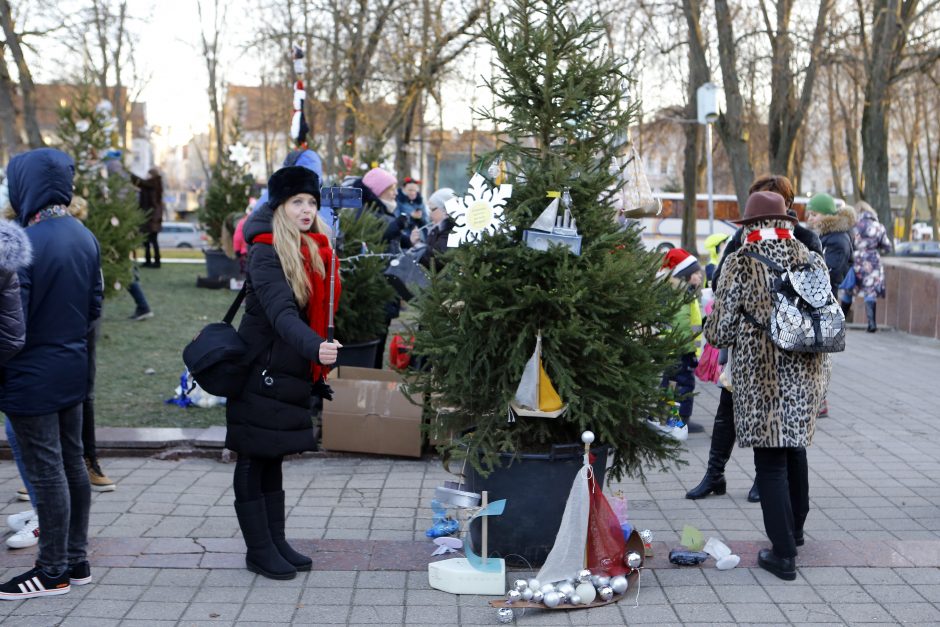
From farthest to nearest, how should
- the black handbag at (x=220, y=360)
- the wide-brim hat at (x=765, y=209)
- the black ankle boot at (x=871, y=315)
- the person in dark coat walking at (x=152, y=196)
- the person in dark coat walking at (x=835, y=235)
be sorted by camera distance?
1. the person in dark coat walking at (x=152, y=196)
2. the black ankle boot at (x=871, y=315)
3. the person in dark coat walking at (x=835, y=235)
4. the wide-brim hat at (x=765, y=209)
5. the black handbag at (x=220, y=360)

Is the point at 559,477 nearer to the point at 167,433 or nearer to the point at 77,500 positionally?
the point at 77,500

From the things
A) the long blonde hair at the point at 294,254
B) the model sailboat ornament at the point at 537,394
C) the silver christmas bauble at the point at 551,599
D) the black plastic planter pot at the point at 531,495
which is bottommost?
the silver christmas bauble at the point at 551,599

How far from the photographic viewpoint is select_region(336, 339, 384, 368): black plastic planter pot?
27.1ft

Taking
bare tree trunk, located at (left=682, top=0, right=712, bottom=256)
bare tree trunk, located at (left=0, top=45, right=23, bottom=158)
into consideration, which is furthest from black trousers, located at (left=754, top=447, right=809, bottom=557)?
bare tree trunk, located at (left=0, top=45, right=23, bottom=158)

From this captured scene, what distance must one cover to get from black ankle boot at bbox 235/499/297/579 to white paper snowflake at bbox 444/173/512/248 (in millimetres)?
1491

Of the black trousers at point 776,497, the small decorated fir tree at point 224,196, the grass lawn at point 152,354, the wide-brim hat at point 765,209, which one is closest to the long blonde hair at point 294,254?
the wide-brim hat at point 765,209

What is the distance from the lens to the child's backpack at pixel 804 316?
458cm

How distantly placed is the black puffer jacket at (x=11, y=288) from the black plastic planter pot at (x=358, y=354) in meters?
4.15

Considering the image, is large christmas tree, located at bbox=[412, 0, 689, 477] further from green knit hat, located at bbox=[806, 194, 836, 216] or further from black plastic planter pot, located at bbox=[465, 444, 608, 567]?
green knit hat, located at bbox=[806, 194, 836, 216]

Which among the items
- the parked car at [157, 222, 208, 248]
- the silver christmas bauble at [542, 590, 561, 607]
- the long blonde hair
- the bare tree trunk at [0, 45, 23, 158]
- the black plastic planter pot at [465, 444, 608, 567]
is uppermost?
the bare tree trunk at [0, 45, 23, 158]

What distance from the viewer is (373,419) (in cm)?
693

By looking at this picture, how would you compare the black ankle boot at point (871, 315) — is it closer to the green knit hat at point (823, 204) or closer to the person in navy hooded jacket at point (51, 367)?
the green knit hat at point (823, 204)

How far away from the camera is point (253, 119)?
57375 mm

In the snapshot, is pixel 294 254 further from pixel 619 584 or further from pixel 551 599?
pixel 619 584
